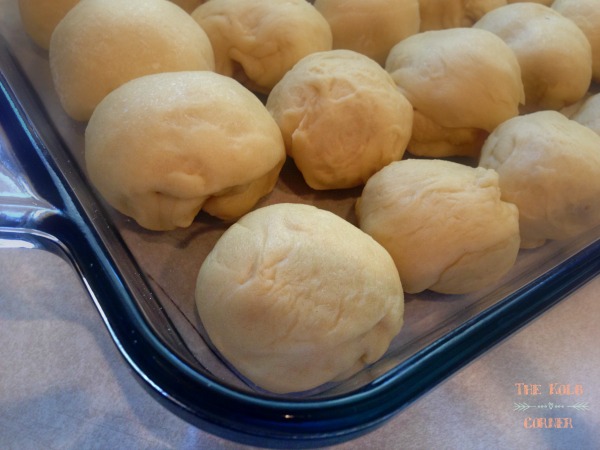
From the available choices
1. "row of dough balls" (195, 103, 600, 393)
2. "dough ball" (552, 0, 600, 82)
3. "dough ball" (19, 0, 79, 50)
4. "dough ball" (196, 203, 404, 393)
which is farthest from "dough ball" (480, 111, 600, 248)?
"dough ball" (19, 0, 79, 50)

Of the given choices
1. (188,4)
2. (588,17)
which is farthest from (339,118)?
(588,17)

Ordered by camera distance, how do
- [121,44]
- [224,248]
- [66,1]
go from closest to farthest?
1. [224,248]
2. [121,44]
3. [66,1]

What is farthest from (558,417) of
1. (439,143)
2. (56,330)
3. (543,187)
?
(56,330)

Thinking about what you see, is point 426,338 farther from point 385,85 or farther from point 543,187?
point 385,85

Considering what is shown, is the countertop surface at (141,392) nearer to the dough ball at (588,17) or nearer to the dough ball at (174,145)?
the dough ball at (174,145)

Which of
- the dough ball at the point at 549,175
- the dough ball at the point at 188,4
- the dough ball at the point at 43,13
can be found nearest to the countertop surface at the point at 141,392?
the dough ball at the point at 549,175

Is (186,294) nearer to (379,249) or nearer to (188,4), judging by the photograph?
(379,249)
